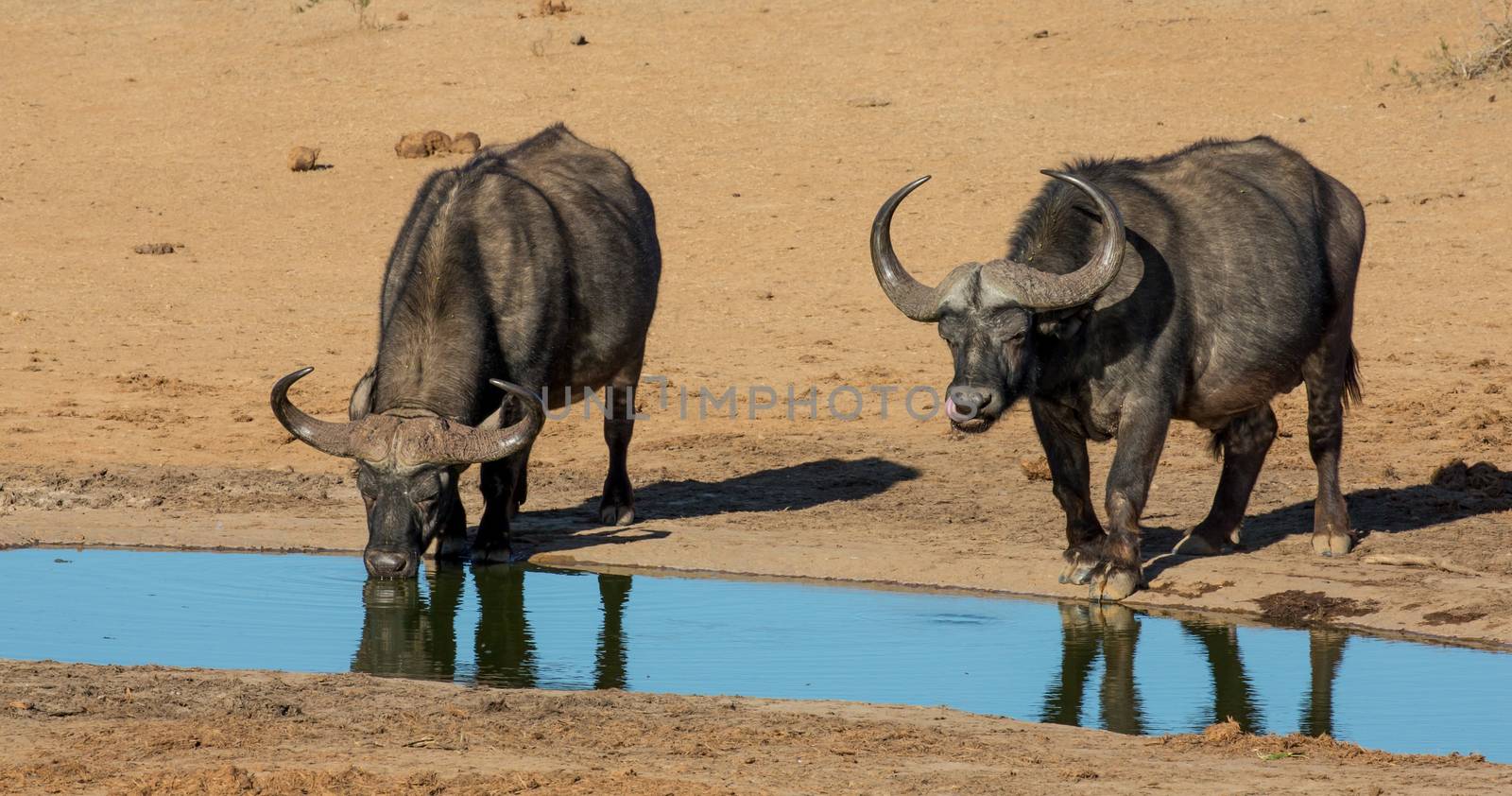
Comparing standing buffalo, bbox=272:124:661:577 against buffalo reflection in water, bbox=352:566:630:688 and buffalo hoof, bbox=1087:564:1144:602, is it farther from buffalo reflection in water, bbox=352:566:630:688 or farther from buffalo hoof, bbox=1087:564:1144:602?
buffalo hoof, bbox=1087:564:1144:602

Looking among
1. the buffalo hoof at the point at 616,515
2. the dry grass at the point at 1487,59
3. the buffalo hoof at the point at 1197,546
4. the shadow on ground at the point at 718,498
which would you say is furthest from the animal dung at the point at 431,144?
the buffalo hoof at the point at 1197,546

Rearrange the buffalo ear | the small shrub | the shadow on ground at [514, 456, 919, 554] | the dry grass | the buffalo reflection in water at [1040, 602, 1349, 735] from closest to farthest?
the buffalo reflection in water at [1040, 602, 1349, 735] → the buffalo ear → the shadow on ground at [514, 456, 919, 554] → the dry grass → the small shrub

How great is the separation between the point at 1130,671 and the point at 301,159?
16841mm

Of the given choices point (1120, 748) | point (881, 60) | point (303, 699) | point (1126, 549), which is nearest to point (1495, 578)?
point (1126, 549)

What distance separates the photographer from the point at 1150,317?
9508 mm

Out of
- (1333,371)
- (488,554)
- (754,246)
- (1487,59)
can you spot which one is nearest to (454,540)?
(488,554)

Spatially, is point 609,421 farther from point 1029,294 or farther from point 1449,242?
point 1449,242

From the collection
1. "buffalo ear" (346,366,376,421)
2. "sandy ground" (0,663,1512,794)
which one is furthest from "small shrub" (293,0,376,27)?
"sandy ground" (0,663,1512,794)

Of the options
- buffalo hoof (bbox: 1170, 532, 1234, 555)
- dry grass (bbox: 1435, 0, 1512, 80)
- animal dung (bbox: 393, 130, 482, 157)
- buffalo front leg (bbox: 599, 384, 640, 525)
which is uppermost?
dry grass (bbox: 1435, 0, 1512, 80)

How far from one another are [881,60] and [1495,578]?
18494mm

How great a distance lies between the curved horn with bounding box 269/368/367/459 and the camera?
947cm

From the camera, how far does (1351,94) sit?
2422 cm

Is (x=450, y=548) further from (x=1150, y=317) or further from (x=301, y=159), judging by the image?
(x=301, y=159)

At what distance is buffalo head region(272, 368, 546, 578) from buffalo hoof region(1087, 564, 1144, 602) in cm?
287
